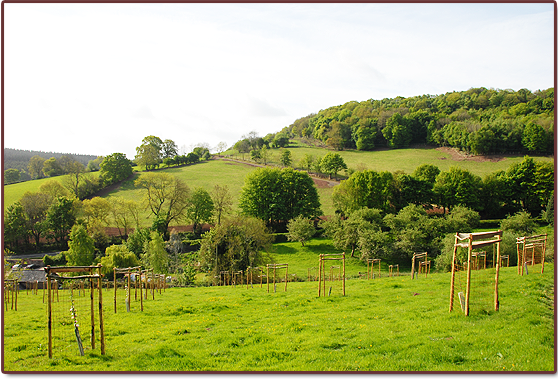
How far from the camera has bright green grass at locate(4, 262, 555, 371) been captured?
8.60m

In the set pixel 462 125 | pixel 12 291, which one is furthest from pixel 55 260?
pixel 462 125

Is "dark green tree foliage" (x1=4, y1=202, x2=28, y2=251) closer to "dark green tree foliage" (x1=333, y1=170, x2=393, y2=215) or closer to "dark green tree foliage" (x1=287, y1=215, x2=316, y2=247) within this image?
"dark green tree foliage" (x1=287, y1=215, x2=316, y2=247)

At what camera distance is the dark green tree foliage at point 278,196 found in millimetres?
67438

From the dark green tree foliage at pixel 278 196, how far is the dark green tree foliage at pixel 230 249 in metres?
27.0

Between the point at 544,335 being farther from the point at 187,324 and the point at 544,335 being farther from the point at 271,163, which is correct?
the point at 271,163

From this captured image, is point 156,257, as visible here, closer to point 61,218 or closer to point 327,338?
point 61,218

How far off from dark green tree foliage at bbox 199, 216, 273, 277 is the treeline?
78.1 meters

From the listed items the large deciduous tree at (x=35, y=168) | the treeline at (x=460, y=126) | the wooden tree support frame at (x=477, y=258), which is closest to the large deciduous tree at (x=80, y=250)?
the wooden tree support frame at (x=477, y=258)

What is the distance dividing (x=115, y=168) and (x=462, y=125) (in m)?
105

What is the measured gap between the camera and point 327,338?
35.2 feet

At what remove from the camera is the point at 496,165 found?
8262cm

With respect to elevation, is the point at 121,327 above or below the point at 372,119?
below
